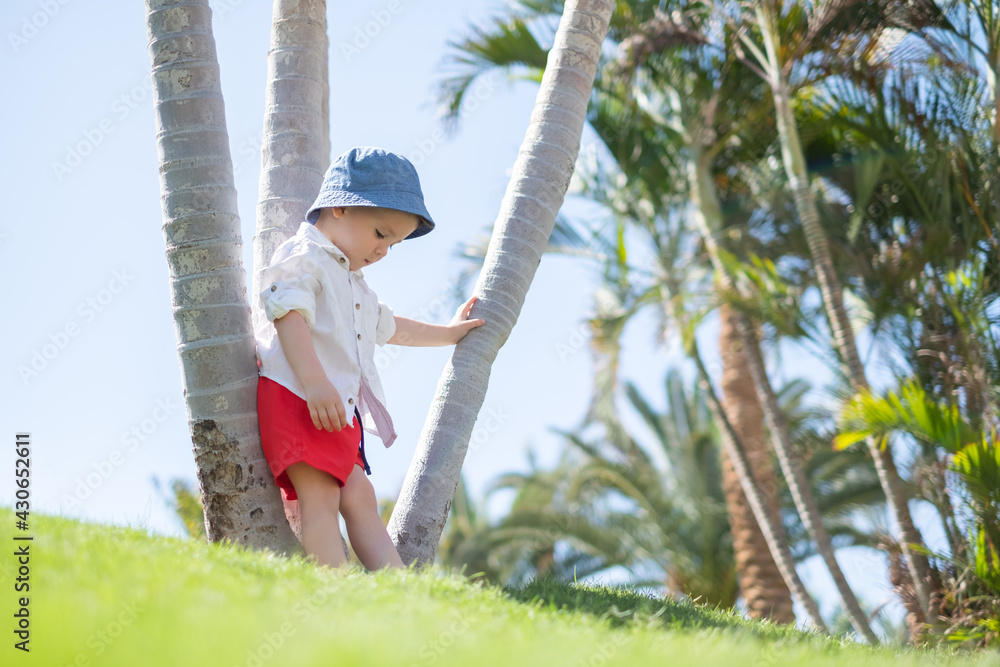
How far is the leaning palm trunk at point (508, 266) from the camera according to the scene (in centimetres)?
321

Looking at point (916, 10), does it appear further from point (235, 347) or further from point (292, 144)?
point (235, 347)

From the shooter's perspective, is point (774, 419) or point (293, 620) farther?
point (774, 419)

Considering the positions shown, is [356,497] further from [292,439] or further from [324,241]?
[324,241]

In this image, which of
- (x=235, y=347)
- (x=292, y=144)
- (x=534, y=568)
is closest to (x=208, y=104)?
(x=292, y=144)

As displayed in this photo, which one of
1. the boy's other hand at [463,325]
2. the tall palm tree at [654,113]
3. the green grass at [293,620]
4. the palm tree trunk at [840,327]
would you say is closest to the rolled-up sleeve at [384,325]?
the boy's other hand at [463,325]

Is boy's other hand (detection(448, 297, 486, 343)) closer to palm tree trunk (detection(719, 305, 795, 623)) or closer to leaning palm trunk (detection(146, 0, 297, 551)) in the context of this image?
leaning palm trunk (detection(146, 0, 297, 551))

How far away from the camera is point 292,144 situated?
3486 mm

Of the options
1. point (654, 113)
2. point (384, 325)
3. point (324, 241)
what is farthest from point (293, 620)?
point (654, 113)

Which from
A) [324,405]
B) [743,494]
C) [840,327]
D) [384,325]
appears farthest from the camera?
[743,494]

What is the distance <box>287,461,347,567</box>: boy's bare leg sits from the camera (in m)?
2.88

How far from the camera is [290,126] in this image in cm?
350

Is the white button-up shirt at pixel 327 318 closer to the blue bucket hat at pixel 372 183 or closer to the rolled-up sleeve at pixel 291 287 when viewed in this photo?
the rolled-up sleeve at pixel 291 287

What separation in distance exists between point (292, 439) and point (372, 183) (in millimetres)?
996

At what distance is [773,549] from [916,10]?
5.32 meters
